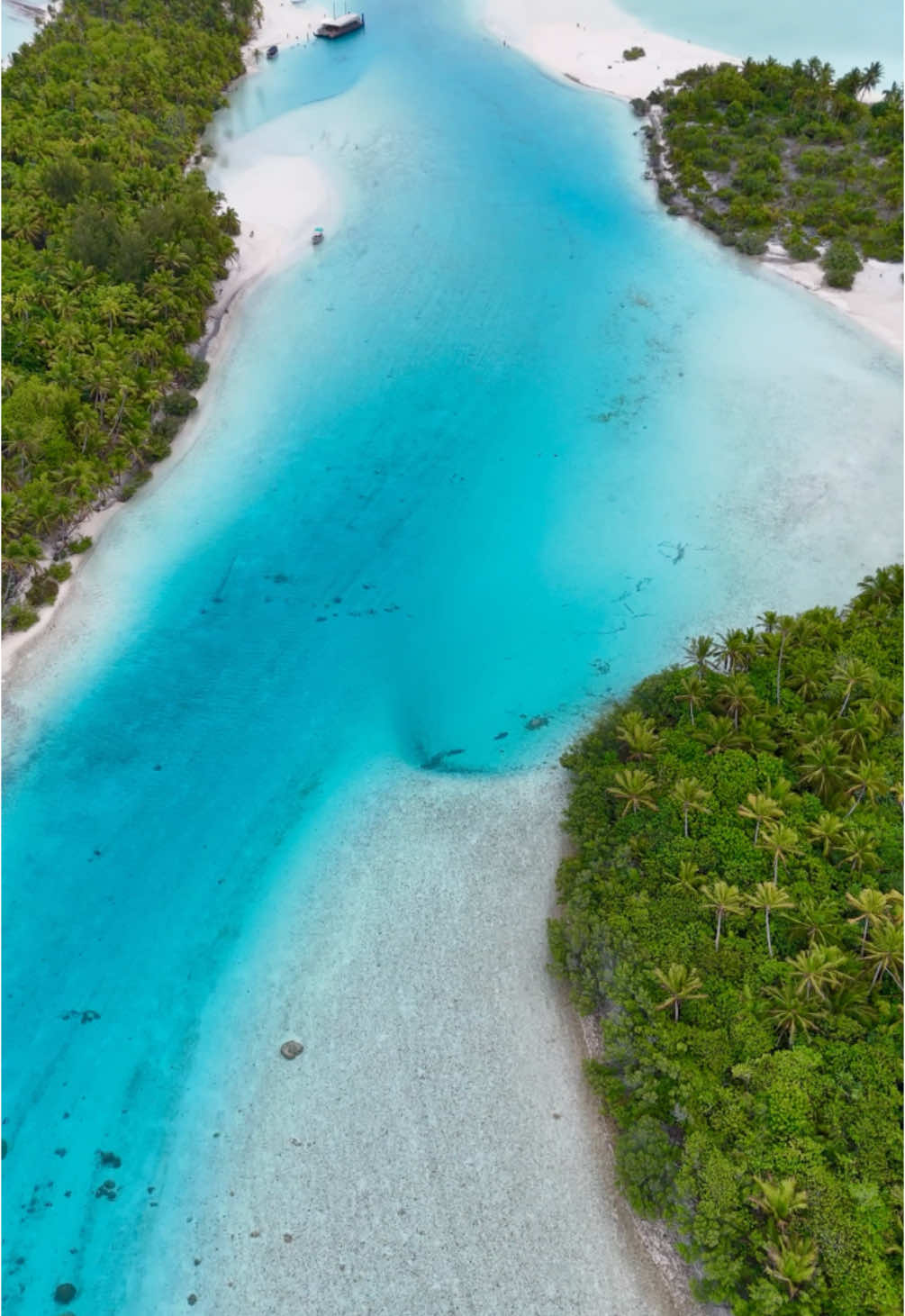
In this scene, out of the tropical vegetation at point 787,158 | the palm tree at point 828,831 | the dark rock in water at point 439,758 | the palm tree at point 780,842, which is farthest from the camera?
the tropical vegetation at point 787,158

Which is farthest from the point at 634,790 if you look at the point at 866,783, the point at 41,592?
the point at 41,592

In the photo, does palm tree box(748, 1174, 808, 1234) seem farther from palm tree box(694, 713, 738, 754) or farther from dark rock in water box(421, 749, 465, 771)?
dark rock in water box(421, 749, 465, 771)

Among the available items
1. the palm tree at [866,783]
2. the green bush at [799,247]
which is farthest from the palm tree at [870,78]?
the palm tree at [866,783]

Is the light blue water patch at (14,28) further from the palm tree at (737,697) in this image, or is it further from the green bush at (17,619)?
the palm tree at (737,697)

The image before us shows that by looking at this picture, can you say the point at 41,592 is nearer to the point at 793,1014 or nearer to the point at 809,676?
the point at 809,676

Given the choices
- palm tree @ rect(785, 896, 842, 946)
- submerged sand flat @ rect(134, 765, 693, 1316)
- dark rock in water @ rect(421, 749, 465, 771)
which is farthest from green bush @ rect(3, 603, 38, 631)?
palm tree @ rect(785, 896, 842, 946)

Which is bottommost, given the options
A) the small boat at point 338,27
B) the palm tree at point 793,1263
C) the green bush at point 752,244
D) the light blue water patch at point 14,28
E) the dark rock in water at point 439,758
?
the palm tree at point 793,1263

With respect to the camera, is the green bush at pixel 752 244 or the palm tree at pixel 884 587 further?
the green bush at pixel 752 244
